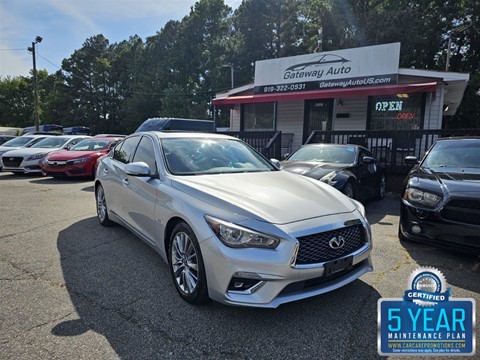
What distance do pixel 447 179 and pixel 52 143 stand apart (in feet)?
46.9

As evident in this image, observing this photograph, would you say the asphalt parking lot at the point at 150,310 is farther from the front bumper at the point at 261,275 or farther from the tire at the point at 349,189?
the tire at the point at 349,189

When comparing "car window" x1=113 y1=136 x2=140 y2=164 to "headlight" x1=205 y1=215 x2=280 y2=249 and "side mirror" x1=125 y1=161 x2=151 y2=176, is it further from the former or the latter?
"headlight" x1=205 y1=215 x2=280 y2=249

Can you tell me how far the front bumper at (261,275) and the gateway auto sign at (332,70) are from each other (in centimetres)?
1085

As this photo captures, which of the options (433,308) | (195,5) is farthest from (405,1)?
Result: (433,308)

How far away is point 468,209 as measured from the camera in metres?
3.59

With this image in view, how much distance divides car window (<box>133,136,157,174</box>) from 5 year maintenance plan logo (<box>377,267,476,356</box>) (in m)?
2.63

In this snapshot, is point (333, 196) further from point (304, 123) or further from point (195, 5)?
point (195, 5)

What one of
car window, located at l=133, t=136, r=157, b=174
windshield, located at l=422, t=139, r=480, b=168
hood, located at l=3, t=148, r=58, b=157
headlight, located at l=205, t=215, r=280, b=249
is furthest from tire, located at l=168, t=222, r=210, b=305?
hood, located at l=3, t=148, r=58, b=157

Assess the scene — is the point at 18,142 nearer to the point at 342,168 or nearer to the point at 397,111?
the point at 342,168

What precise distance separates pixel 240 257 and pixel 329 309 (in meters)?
1.03

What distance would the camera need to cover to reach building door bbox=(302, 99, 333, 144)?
524 inches

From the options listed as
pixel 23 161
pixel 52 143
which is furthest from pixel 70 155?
pixel 52 143

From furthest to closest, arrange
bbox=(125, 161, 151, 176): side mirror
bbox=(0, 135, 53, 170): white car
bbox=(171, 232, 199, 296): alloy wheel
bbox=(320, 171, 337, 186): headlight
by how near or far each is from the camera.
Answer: bbox=(0, 135, 53, 170): white car
bbox=(320, 171, 337, 186): headlight
bbox=(125, 161, 151, 176): side mirror
bbox=(171, 232, 199, 296): alloy wheel

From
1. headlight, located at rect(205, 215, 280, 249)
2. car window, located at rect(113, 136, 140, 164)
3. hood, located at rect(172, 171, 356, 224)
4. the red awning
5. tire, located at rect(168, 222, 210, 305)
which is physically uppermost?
the red awning
